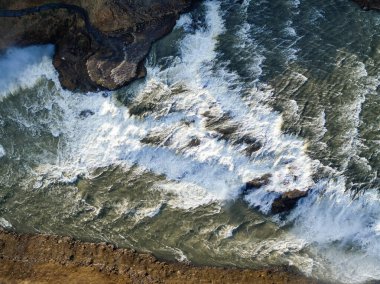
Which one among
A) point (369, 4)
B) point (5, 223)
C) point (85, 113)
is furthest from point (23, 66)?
point (369, 4)

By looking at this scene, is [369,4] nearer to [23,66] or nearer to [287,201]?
[287,201]

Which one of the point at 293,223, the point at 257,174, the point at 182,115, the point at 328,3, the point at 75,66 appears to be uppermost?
the point at 328,3

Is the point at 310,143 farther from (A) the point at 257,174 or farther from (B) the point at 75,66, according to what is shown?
(B) the point at 75,66

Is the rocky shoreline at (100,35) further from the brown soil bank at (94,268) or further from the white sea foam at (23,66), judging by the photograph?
the brown soil bank at (94,268)

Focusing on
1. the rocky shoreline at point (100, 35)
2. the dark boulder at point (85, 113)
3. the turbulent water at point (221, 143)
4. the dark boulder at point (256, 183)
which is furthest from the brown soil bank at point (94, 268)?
the rocky shoreline at point (100, 35)

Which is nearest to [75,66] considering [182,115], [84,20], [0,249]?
[84,20]

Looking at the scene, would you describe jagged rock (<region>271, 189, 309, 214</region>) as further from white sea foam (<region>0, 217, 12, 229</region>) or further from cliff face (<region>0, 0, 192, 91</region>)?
white sea foam (<region>0, 217, 12, 229</region>)
